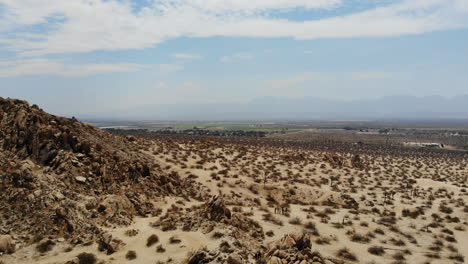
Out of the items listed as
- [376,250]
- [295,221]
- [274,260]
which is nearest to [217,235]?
[274,260]

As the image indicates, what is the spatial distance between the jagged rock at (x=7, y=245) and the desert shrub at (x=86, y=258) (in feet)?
10.2

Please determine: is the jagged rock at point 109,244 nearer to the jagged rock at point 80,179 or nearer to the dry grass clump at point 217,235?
the dry grass clump at point 217,235

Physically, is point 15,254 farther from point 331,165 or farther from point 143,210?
point 331,165

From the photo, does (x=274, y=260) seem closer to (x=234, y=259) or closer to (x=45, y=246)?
(x=234, y=259)

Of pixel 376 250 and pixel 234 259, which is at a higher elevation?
pixel 234 259

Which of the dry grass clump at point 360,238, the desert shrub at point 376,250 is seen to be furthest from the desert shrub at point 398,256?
the dry grass clump at point 360,238

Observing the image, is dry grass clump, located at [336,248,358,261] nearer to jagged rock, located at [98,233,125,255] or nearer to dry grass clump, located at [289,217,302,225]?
dry grass clump, located at [289,217,302,225]

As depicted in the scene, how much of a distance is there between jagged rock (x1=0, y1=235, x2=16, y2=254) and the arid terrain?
5 cm

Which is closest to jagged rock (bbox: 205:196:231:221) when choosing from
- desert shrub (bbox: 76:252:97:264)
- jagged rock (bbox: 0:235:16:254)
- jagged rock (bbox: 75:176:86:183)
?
desert shrub (bbox: 76:252:97:264)

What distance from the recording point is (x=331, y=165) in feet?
131

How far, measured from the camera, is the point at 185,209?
20875 mm

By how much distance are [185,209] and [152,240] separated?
5.90 meters

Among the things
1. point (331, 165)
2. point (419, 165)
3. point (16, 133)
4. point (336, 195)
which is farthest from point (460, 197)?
point (16, 133)

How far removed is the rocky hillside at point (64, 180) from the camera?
49.9ft
